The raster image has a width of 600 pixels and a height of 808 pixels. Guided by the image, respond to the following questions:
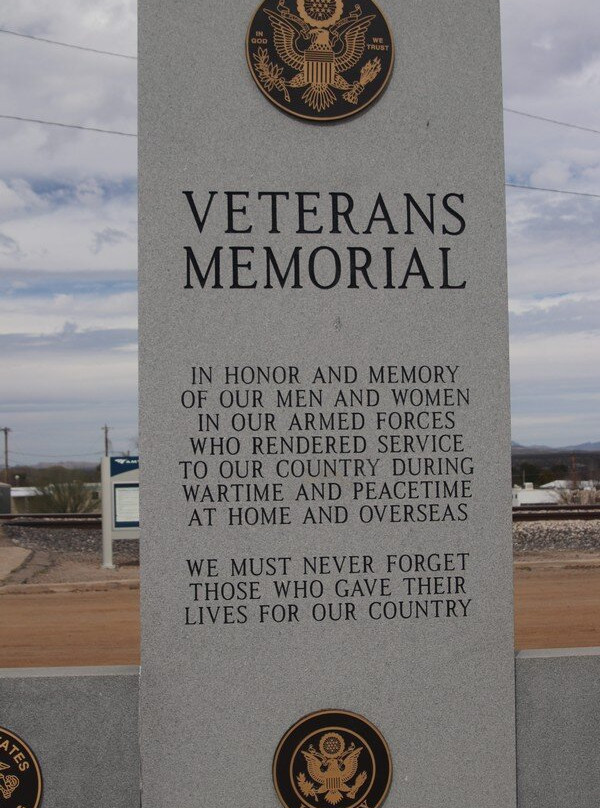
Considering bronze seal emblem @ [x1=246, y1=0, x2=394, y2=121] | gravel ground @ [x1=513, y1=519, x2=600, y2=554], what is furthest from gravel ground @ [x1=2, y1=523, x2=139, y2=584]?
bronze seal emblem @ [x1=246, y1=0, x2=394, y2=121]

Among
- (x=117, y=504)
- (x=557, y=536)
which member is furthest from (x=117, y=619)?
(x=557, y=536)

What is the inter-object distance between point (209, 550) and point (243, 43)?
7.67ft

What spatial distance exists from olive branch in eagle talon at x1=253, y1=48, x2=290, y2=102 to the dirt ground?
592cm

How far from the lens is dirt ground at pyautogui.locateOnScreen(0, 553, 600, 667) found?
9602mm

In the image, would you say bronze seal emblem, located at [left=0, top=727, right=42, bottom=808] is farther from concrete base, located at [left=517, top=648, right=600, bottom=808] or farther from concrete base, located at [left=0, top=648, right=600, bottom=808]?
concrete base, located at [left=517, top=648, right=600, bottom=808]

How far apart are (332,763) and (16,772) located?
1413 mm

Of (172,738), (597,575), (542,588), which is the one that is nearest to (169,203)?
(172,738)

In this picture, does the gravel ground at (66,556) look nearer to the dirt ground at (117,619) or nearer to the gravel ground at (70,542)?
the gravel ground at (70,542)

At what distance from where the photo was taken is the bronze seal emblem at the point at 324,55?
465 cm

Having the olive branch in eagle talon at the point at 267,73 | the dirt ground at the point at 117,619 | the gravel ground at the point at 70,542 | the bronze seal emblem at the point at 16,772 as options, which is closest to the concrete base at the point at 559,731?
the bronze seal emblem at the point at 16,772

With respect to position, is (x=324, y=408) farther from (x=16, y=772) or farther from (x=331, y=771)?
(x=16, y=772)

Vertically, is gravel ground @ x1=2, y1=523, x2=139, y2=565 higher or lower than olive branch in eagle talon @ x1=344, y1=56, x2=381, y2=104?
lower

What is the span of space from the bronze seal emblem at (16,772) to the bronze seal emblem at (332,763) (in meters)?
1.08

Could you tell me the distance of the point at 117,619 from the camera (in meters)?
11.2
